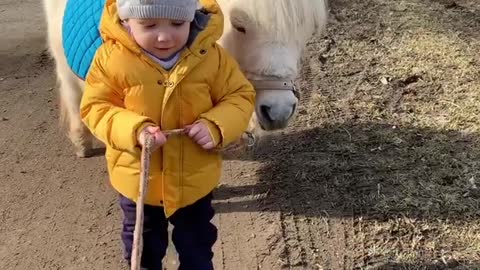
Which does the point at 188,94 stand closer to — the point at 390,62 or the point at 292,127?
the point at 292,127

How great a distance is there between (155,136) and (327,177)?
175cm

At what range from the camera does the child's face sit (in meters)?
2.15

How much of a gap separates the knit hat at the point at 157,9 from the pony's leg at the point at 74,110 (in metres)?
1.62

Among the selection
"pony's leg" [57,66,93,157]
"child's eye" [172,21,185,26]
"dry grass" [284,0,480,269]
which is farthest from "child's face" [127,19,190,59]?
"pony's leg" [57,66,93,157]

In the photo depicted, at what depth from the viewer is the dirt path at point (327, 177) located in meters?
3.19

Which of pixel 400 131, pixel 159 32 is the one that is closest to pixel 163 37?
pixel 159 32

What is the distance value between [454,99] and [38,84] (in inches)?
111

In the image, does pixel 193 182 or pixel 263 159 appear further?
pixel 263 159

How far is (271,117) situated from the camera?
8.85 feet

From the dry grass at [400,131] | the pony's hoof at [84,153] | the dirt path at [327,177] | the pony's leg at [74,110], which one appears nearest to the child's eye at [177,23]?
the dirt path at [327,177]

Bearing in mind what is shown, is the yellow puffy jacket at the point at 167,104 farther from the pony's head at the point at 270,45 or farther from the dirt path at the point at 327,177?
the dirt path at the point at 327,177

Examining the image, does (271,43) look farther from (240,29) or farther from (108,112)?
(108,112)

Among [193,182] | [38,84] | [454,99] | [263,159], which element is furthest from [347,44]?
[193,182]

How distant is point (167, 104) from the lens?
7.46ft
